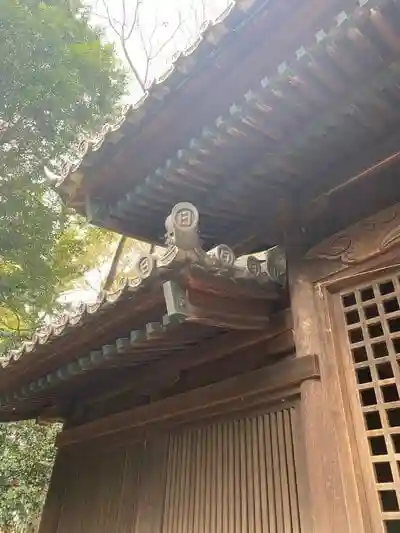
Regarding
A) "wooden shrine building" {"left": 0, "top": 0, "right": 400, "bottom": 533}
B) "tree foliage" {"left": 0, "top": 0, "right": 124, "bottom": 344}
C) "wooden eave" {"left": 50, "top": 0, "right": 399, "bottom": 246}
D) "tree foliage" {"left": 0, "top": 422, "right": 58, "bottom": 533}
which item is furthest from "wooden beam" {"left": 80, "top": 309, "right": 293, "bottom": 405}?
"tree foliage" {"left": 0, "top": 422, "right": 58, "bottom": 533}

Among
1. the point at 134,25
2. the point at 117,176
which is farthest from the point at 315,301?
the point at 134,25

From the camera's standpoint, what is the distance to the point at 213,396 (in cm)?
357

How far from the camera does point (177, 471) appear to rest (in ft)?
12.5

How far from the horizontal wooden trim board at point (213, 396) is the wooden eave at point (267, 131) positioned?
1071 millimetres

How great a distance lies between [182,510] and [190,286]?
2004mm

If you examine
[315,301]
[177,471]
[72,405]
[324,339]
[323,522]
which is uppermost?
[72,405]

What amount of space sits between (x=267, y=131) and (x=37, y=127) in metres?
6.98

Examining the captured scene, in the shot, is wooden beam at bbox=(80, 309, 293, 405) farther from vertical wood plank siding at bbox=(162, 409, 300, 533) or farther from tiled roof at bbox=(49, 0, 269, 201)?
tiled roof at bbox=(49, 0, 269, 201)

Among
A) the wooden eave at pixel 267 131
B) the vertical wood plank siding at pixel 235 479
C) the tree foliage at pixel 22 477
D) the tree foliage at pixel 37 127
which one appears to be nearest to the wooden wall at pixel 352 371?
the vertical wood plank siding at pixel 235 479

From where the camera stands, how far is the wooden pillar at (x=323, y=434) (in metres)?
2.54

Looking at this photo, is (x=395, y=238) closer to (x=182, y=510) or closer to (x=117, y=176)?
(x=117, y=176)

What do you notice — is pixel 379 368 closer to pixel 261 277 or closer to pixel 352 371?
pixel 352 371

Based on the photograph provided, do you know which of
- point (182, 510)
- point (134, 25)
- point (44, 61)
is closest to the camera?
point (182, 510)

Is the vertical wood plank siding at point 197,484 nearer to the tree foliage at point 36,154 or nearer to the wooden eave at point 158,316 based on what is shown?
the wooden eave at point 158,316
